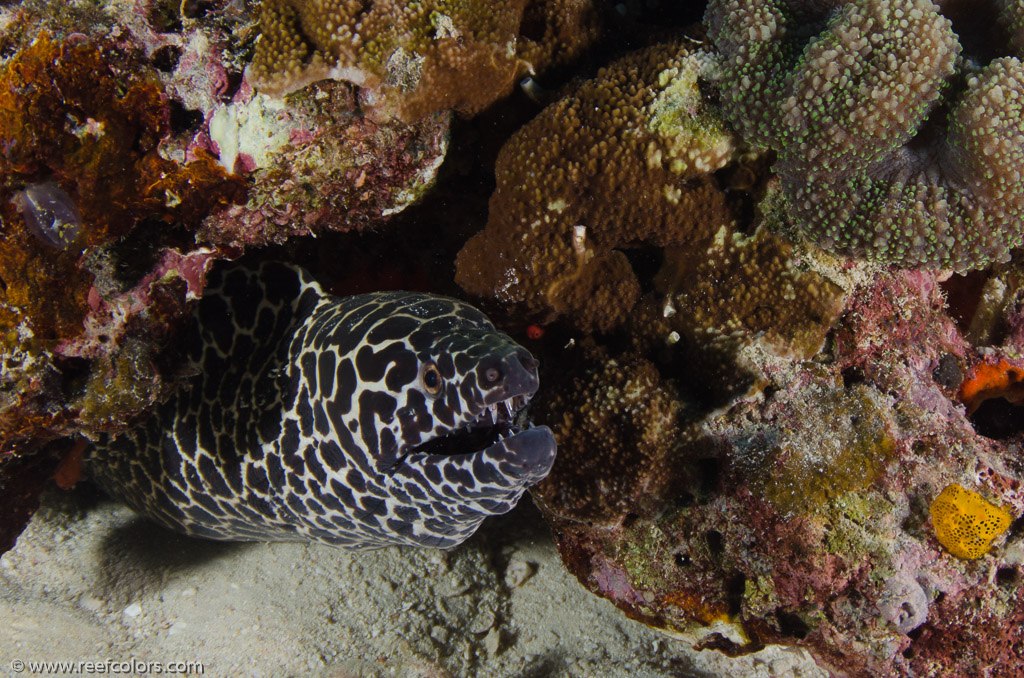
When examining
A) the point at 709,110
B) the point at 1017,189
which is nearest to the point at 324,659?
the point at 709,110

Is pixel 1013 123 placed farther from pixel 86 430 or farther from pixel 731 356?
pixel 86 430

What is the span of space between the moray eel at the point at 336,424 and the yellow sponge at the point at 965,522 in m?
1.55

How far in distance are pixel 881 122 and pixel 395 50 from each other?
1.76m

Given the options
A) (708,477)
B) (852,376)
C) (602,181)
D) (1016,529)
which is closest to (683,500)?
(708,477)

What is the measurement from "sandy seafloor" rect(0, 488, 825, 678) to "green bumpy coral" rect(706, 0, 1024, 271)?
2.21 m

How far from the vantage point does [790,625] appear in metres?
2.62

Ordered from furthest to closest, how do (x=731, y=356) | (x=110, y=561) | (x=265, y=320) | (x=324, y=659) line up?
(x=110, y=561), (x=324, y=659), (x=265, y=320), (x=731, y=356)

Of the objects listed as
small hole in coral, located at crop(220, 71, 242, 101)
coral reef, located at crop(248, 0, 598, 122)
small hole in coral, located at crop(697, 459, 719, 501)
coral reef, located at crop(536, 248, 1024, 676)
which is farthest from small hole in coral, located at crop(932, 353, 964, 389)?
small hole in coral, located at crop(220, 71, 242, 101)

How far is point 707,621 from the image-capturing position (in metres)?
2.80

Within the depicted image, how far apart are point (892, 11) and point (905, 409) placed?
1.50 m

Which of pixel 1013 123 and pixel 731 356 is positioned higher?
pixel 1013 123

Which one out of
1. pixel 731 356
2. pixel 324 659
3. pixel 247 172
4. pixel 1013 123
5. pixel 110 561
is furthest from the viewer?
pixel 110 561

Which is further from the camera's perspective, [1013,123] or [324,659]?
[324,659]

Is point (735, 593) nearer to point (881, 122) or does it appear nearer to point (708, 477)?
point (708, 477)
